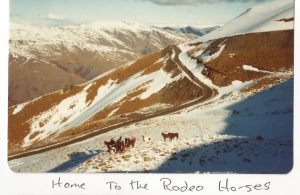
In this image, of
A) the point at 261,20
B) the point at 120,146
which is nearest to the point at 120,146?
the point at 120,146

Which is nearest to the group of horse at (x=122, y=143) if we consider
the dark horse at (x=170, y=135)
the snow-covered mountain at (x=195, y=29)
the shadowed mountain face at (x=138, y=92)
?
the dark horse at (x=170, y=135)

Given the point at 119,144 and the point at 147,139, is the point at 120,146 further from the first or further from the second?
the point at 147,139
